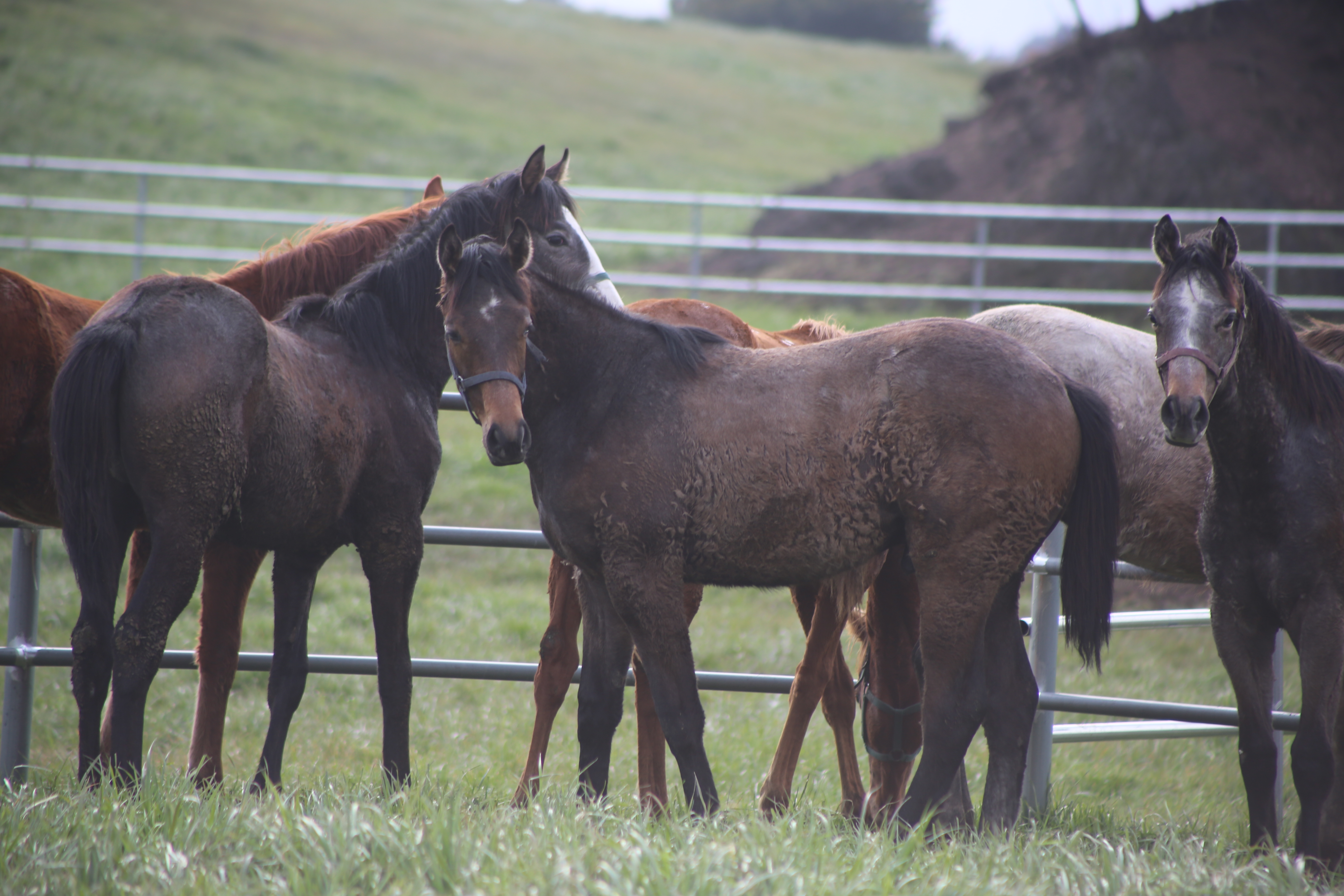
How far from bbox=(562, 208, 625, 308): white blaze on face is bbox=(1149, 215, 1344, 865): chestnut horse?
2016 millimetres

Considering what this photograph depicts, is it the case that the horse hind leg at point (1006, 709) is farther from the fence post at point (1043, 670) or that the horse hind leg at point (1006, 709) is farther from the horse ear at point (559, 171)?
the horse ear at point (559, 171)

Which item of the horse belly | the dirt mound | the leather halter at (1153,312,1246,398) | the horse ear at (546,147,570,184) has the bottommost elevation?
the horse belly

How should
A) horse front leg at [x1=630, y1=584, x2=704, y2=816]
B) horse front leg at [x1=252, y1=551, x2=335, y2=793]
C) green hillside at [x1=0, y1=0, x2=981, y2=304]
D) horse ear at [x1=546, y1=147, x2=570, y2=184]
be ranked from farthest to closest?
green hillside at [x1=0, y1=0, x2=981, y2=304] → horse ear at [x1=546, y1=147, x2=570, y2=184] → horse front leg at [x1=630, y1=584, x2=704, y2=816] → horse front leg at [x1=252, y1=551, x2=335, y2=793]

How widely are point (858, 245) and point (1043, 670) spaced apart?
9790 millimetres

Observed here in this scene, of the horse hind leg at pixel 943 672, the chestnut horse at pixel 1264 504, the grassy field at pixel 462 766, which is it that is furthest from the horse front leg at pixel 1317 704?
the horse hind leg at pixel 943 672

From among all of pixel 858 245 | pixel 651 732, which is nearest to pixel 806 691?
pixel 651 732

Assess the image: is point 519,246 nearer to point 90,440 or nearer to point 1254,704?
point 90,440

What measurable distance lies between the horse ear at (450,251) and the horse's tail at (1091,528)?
1999 millimetres

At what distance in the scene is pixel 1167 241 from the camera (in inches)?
135

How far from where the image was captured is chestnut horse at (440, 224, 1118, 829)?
3.22m

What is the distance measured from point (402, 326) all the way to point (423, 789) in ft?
5.44

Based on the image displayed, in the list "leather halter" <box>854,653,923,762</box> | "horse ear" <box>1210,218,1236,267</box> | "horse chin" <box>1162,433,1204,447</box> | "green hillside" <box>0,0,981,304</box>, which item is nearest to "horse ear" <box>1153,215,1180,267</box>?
"horse ear" <box>1210,218,1236,267</box>

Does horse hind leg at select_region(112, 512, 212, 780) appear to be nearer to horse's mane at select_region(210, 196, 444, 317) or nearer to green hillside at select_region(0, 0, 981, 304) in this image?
horse's mane at select_region(210, 196, 444, 317)

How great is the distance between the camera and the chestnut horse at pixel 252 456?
312 centimetres
